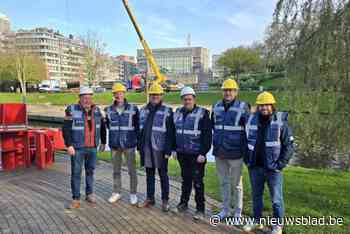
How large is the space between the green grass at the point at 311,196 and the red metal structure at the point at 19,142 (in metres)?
3.32

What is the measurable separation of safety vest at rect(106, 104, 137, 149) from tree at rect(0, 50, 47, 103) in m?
44.1

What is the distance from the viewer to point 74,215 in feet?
18.6

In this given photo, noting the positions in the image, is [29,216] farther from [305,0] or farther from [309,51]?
[305,0]

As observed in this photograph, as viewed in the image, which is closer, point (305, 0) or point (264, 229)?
point (264, 229)

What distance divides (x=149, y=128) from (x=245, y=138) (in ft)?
5.21

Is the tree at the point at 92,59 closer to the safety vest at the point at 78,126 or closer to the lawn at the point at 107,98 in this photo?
the lawn at the point at 107,98

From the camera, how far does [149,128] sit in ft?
19.5

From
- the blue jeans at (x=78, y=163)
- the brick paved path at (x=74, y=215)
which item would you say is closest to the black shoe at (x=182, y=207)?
the brick paved path at (x=74, y=215)

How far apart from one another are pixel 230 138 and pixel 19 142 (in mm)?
6330

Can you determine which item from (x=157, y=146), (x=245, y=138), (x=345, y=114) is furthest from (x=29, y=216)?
(x=345, y=114)

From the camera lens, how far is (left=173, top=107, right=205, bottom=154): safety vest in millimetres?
5504

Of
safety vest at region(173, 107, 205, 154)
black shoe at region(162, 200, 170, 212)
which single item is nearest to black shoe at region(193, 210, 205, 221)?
black shoe at region(162, 200, 170, 212)

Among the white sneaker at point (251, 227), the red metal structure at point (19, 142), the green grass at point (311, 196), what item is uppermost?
the red metal structure at point (19, 142)

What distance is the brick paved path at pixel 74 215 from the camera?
5.14 metres
